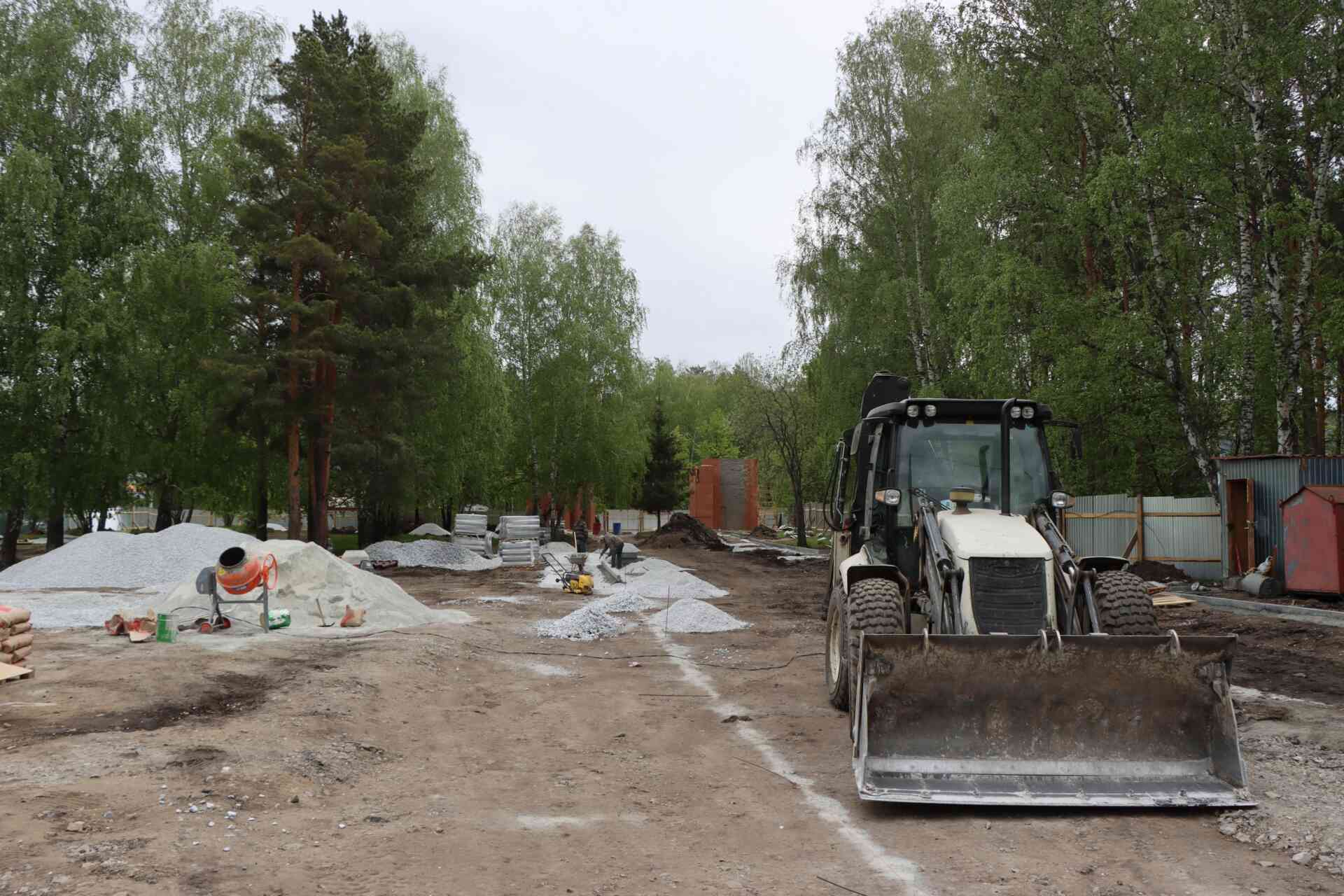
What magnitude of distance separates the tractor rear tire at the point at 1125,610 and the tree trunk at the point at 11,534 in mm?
27316

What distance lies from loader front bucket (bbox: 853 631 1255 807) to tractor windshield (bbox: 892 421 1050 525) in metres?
2.16

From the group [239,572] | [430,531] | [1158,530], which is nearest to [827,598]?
[239,572]

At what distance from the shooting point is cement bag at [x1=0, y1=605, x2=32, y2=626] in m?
10.1

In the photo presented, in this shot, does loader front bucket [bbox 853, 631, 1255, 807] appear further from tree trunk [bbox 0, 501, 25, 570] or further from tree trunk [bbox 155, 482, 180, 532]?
tree trunk [bbox 155, 482, 180, 532]

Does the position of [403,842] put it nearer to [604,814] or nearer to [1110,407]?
[604,814]

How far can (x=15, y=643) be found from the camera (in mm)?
10008

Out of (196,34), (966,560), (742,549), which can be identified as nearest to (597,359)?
(742,549)

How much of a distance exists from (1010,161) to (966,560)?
17828 mm

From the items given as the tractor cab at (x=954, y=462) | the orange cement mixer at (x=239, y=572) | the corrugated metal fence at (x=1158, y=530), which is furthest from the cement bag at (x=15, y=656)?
the corrugated metal fence at (x=1158, y=530)

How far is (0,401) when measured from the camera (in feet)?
81.8

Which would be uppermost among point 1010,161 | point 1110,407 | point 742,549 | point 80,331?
point 1010,161

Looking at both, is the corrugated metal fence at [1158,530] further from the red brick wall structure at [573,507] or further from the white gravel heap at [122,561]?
the red brick wall structure at [573,507]

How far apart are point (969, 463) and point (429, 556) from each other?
24108mm

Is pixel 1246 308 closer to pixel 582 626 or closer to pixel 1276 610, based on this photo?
pixel 1276 610
